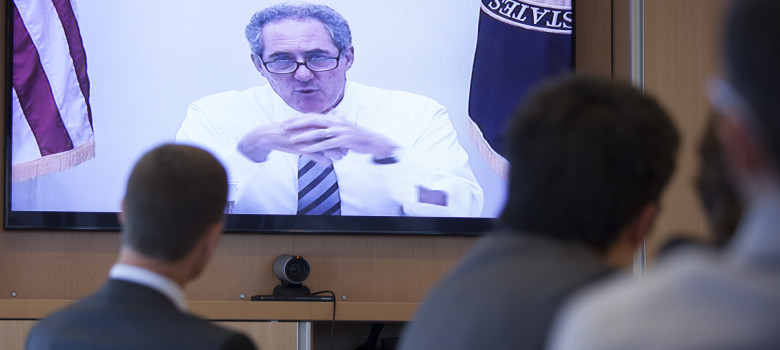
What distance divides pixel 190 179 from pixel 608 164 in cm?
79

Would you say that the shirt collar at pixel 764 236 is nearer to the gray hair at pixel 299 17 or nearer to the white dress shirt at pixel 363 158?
the white dress shirt at pixel 363 158

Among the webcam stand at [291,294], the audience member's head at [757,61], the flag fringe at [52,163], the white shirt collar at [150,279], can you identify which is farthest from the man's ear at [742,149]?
the flag fringe at [52,163]

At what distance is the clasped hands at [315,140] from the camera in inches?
146

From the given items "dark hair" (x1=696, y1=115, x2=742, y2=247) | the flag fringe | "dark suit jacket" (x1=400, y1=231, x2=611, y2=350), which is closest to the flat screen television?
the flag fringe

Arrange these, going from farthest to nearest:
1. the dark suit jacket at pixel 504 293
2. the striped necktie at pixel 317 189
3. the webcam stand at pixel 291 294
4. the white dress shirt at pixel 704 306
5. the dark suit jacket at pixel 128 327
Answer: the striped necktie at pixel 317 189, the webcam stand at pixel 291 294, the dark suit jacket at pixel 128 327, the dark suit jacket at pixel 504 293, the white dress shirt at pixel 704 306

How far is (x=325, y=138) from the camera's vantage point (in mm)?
3711

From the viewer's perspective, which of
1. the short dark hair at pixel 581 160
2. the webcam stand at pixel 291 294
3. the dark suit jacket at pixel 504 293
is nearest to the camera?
the dark suit jacket at pixel 504 293

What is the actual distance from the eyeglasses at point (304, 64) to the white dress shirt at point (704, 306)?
3235mm

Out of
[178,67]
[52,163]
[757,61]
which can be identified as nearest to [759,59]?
[757,61]

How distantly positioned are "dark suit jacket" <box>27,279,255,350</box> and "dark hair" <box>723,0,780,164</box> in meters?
0.97

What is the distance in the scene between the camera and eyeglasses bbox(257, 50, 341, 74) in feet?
12.2

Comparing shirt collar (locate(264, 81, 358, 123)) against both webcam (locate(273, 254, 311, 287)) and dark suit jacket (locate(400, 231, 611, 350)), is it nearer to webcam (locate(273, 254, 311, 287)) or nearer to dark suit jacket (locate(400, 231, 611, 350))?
webcam (locate(273, 254, 311, 287))

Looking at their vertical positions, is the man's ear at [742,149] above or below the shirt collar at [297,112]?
below

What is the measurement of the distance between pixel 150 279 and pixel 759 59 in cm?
115
